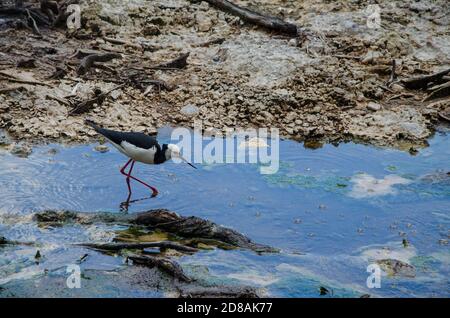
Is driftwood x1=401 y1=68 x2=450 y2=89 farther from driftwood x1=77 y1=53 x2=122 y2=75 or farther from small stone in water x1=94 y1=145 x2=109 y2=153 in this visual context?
small stone in water x1=94 y1=145 x2=109 y2=153

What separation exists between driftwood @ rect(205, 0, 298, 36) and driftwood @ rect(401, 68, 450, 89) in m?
2.37

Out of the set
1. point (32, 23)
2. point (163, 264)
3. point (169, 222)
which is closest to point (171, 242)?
point (169, 222)

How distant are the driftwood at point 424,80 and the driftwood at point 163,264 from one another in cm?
650

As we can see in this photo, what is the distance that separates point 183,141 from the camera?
10703 mm

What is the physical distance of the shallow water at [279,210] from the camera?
23.5ft

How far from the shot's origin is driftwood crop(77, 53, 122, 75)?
12000 mm

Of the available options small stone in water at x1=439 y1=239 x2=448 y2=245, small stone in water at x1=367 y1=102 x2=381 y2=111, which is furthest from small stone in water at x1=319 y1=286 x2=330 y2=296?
small stone in water at x1=367 y1=102 x2=381 y2=111

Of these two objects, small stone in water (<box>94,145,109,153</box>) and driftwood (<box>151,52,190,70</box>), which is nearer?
small stone in water (<box>94,145,109,153</box>)

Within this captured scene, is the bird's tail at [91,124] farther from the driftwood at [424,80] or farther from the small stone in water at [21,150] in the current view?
the driftwood at [424,80]

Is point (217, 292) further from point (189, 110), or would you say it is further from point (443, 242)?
point (189, 110)

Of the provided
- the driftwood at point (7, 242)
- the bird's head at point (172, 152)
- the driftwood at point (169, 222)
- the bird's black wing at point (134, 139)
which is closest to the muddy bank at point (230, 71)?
the bird's black wing at point (134, 139)

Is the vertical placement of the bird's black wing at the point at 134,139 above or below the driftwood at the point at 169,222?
above

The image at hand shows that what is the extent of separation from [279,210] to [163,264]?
2.12m
